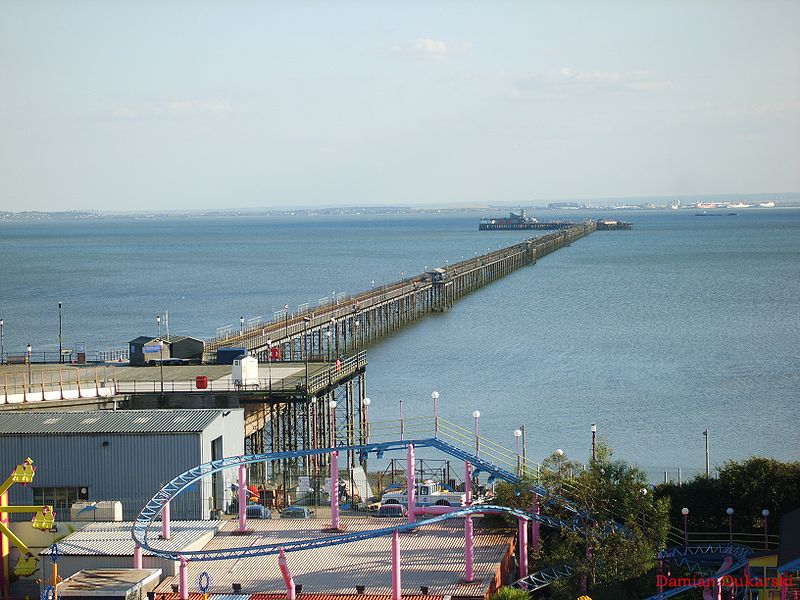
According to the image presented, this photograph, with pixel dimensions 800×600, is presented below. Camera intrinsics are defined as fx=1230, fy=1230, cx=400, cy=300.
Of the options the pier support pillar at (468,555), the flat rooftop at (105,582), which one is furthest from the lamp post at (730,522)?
the flat rooftop at (105,582)

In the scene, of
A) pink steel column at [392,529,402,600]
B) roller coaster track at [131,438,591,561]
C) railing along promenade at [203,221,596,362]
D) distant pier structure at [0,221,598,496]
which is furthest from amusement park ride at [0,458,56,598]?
railing along promenade at [203,221,596,362]

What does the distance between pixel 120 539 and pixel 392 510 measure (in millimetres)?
6385

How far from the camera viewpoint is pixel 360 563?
81.5ft

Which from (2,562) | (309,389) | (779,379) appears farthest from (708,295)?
(2,562)

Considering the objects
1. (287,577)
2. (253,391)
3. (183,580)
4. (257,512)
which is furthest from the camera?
(253,391)

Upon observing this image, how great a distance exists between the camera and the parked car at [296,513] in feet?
92.4

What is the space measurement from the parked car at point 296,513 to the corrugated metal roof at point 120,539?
1770 millimetres

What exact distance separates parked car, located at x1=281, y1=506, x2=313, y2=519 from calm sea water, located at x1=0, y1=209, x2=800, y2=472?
49.4 feet

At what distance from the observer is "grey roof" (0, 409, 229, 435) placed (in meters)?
28.7

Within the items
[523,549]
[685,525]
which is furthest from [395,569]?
[685,525]

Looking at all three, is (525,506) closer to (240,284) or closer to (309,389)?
(309,389)

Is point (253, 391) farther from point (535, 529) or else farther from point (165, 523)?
point (535, 529)

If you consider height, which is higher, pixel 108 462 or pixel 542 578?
pixel 108 462

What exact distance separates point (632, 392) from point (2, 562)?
115 feet
